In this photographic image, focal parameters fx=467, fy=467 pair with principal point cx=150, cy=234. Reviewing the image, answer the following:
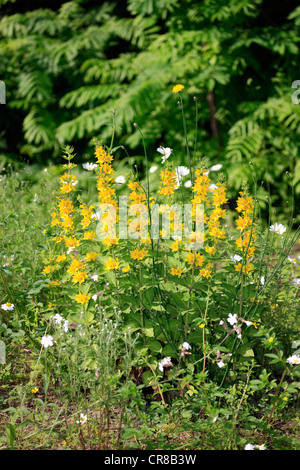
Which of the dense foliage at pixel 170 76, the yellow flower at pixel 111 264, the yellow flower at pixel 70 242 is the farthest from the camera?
the dense foliage at pixel 170 76

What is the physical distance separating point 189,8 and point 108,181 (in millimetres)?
3682

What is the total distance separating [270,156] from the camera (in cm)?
459

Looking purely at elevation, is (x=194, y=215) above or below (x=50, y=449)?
above

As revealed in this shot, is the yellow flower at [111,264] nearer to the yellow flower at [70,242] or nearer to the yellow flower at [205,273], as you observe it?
the yellow flower at [70,242]

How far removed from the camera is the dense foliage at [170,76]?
4.35m

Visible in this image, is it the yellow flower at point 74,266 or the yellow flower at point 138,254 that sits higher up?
the yellow flower at point 138,254

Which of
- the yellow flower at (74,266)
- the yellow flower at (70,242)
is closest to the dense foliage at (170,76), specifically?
the yellow flower at (70,242)

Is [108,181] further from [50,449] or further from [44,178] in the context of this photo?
[44,178]

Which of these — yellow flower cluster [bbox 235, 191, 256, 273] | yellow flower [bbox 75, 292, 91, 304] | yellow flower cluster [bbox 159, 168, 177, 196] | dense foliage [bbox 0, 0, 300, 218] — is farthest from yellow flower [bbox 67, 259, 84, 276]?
dense foliage [bbox 0, 0, 300, 218]

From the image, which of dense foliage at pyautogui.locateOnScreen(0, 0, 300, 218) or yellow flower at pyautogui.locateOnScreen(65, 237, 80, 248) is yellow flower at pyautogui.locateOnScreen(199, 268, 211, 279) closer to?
yellow flower at pyautogui.locateOnScreen(65, 237, 80, 248)

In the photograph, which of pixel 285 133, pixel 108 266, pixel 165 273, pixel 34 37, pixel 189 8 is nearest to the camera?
pixel 108 266

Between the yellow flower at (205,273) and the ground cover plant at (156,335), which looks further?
the yellow flower at (205,273)

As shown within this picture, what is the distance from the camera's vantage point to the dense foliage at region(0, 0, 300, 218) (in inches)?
171

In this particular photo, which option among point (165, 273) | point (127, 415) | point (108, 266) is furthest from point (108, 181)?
point (127, 415)
